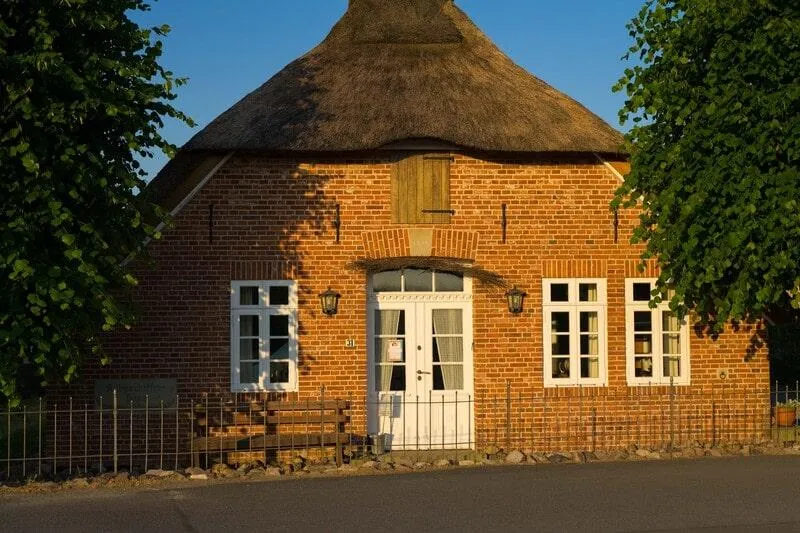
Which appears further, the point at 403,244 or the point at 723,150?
the point at 403,244

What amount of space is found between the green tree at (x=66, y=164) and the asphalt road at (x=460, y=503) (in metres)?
1.90

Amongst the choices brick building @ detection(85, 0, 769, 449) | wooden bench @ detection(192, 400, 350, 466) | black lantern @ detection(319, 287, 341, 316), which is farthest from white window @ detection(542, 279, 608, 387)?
wooden bench @ detection(192, 400, 350, 466)

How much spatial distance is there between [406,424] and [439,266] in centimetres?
226

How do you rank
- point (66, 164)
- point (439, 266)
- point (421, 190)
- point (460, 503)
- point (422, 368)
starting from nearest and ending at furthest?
point (460, 503)
point (66, 164)
point (421, 190)
point (439, 266)
point (422, 368)

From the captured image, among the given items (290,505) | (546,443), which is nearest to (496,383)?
(546,443)

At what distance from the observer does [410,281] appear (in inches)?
728

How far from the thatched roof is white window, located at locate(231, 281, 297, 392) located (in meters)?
2.01

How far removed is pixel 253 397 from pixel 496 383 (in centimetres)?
338

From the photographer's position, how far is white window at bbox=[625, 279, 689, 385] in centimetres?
1856

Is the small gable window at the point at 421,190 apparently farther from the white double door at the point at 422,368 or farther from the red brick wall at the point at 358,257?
the white double door at the point at 422,368

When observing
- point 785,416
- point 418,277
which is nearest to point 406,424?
point 418,277

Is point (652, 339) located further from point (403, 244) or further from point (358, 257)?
point (358, 257)

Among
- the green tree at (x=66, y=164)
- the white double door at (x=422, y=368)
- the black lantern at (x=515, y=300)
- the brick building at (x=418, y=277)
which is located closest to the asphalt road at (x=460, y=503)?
the green tree at (x=66, y=164)

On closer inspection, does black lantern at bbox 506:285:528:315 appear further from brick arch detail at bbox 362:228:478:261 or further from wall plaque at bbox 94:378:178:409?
wall plaque at bbox 94:378:178:409
